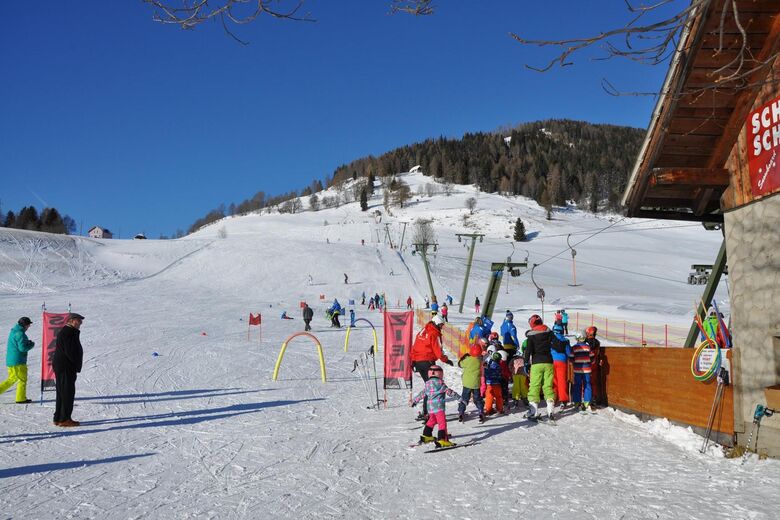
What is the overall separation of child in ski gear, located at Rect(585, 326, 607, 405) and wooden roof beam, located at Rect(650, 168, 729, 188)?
3.02 m

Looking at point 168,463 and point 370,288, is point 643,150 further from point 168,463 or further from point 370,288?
point 370,288

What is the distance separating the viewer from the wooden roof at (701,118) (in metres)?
6.63

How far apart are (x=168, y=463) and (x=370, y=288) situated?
43.1m

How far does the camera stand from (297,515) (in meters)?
4.95

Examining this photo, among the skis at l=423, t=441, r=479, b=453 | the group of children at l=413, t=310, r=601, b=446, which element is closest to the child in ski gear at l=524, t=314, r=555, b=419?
the group of children at l=413, t=310, r=601, b=446

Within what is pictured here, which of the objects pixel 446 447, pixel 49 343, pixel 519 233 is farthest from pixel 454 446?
pixel 519 233

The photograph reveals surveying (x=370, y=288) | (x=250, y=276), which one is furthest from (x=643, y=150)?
(x=250, y=276)

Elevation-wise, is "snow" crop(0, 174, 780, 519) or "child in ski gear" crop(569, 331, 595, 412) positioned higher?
"child in ski gear" crop(569, 331, 595, 412)

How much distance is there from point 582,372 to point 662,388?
62.7 inches

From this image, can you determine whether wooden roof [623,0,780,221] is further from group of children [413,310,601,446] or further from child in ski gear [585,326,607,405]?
group of children [413,310,601,446]

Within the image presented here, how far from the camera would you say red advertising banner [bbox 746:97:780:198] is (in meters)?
6.50

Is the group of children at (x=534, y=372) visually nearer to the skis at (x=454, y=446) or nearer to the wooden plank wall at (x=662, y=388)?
the wooden plank wall at (x=662, y=388)

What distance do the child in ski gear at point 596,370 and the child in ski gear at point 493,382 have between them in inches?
62.9

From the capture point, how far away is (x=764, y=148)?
675cm
